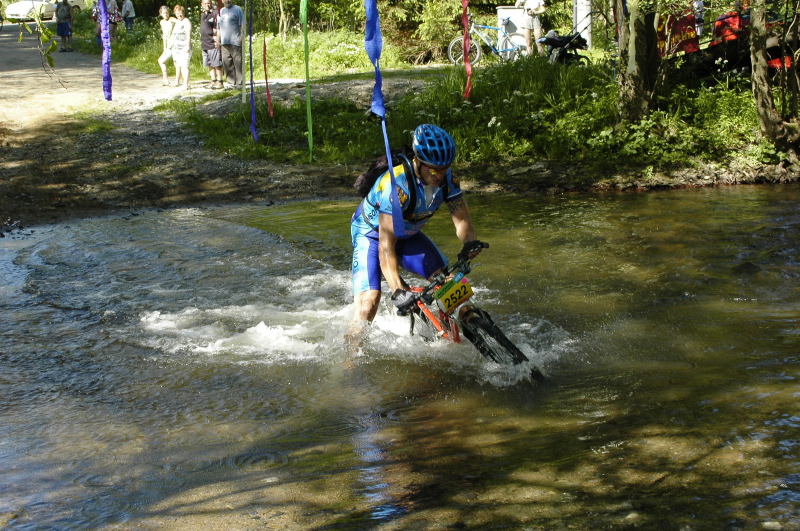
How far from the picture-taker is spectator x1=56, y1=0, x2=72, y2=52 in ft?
99.1

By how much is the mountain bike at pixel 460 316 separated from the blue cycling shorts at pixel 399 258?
1.19 feet

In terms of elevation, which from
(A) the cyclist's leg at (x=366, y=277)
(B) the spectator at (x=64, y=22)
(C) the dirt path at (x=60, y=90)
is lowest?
(A) the cyclist's leg at (x=366, y=277)

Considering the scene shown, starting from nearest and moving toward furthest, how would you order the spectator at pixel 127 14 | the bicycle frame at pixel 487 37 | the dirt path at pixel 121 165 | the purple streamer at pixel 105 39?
1. the purple streamer at pixel 105 39
2. the dirt path at pixel 121 165
3. the bicycle frame at pixel 487 37
4. the spectator at pixel 127 14

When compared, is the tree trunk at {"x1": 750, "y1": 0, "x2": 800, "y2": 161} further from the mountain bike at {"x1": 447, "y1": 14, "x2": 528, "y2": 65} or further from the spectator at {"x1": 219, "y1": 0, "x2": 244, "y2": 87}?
the spectator at {"x1": 219, "y1": 0, "x2": 244, "y2": 87}

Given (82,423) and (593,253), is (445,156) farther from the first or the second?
(593,253)

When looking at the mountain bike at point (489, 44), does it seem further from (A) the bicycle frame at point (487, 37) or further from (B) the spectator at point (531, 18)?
(B) the spectator at point (531, 18)

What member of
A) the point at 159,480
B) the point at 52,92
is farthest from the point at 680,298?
the point at 52,92

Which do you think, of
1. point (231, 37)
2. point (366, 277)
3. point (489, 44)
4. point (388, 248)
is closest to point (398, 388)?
point (366, 277)

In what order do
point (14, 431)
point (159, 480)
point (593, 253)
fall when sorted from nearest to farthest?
point (159, 480), point (14, 431), point (593, 253)

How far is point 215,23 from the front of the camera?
806 inches

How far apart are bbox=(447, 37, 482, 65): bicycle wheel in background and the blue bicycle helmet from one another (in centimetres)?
1800

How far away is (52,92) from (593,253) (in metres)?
15.3

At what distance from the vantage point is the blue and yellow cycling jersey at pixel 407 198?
6.13m

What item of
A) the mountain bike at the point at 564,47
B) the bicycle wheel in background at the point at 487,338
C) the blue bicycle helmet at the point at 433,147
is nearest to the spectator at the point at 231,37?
the mountain bike at the point at 564,47
